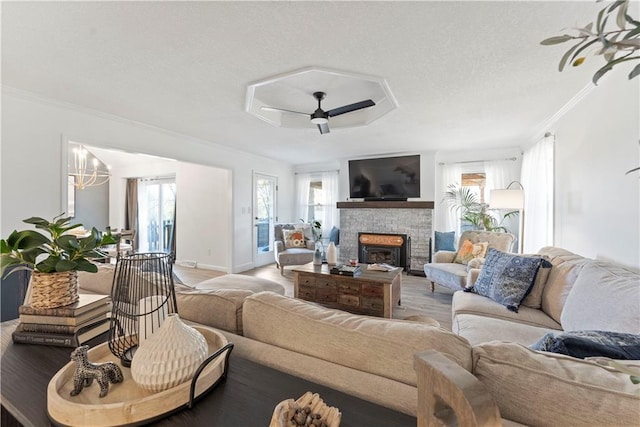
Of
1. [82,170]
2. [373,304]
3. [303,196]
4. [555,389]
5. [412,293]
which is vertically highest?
[82,170]

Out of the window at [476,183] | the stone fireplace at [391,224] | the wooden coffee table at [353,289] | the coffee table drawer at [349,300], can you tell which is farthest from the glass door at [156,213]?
the window at [476,183]

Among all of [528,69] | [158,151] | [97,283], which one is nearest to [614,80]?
[528,69]

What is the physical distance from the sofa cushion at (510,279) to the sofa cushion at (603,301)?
0.32 m

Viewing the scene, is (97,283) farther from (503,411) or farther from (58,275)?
(503,411)

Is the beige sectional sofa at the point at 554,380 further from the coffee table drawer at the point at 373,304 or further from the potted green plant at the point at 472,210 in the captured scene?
the potted green plant at the point at 472,210

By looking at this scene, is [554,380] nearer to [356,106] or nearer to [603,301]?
[603,301]

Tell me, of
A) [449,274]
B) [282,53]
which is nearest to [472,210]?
[449,274]

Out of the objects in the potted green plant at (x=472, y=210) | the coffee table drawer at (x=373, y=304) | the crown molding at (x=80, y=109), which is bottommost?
the coffee table drawer at (x=373, y=304)

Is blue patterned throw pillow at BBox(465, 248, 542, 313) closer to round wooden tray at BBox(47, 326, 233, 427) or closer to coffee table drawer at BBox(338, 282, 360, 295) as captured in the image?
coffee table drawer at BBox(338, 282, 360, 295)

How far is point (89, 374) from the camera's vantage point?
0.67 meters

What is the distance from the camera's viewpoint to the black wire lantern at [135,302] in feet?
2.62

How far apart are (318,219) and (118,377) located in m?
5.62

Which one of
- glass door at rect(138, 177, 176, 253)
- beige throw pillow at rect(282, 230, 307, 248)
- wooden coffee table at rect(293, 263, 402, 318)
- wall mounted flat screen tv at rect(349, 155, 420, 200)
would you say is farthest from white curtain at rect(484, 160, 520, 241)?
glass door at rect(138, 177, 176, 253)

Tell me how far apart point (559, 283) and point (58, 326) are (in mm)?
2860
